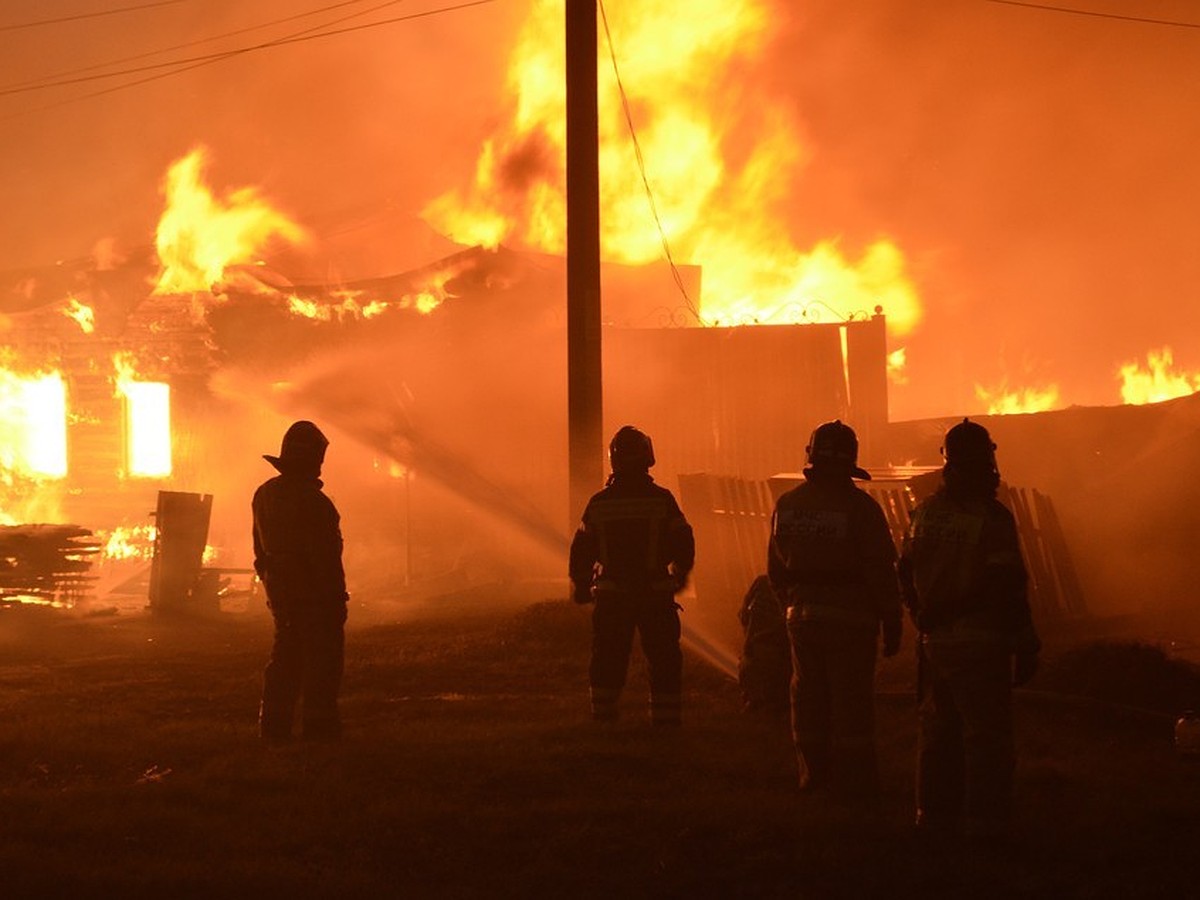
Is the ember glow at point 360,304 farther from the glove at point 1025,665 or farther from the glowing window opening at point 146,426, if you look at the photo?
the glove at point 1025,665

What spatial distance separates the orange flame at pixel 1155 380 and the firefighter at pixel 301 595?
24.2 m

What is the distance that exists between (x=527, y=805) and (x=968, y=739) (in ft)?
7.32

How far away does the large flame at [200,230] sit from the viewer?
96.9 ft

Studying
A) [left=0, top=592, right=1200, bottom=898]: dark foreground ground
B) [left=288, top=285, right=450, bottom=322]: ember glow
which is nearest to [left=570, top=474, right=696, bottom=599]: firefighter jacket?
[left=0, top=592, right=1200, bottom=898]: dark foreground ground

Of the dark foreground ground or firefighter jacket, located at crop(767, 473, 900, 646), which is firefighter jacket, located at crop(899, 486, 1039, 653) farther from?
the dark foreground ground

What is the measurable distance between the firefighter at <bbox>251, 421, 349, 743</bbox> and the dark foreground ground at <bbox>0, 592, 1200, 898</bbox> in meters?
0.30

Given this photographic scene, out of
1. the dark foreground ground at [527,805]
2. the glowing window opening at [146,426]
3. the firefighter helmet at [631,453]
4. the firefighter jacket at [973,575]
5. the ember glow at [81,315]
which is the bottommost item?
the dark foreground ground at [527,805]

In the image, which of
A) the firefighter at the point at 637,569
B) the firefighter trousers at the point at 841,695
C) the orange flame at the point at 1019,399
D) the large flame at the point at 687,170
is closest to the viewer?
the firefighter trousers at the point at 841,695

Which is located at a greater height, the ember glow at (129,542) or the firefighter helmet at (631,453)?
the firefighter helmet at (631,453)

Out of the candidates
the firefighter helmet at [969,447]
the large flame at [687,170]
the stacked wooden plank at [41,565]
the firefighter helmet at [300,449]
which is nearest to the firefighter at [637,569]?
the firefighter helmet at [300,449]

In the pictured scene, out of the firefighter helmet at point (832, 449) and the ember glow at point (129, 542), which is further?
the ember glow at point (129, 542)

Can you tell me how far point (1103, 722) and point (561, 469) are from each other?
48.0 ft

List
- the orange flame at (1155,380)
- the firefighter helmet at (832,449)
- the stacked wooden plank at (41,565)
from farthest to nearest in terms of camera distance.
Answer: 1. the orange flame at (1155,380)
2. the stacked wooden plank at (41,565)
3. the firefighter helmet at (832,449)

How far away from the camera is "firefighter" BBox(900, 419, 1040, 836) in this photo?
6.56 m
